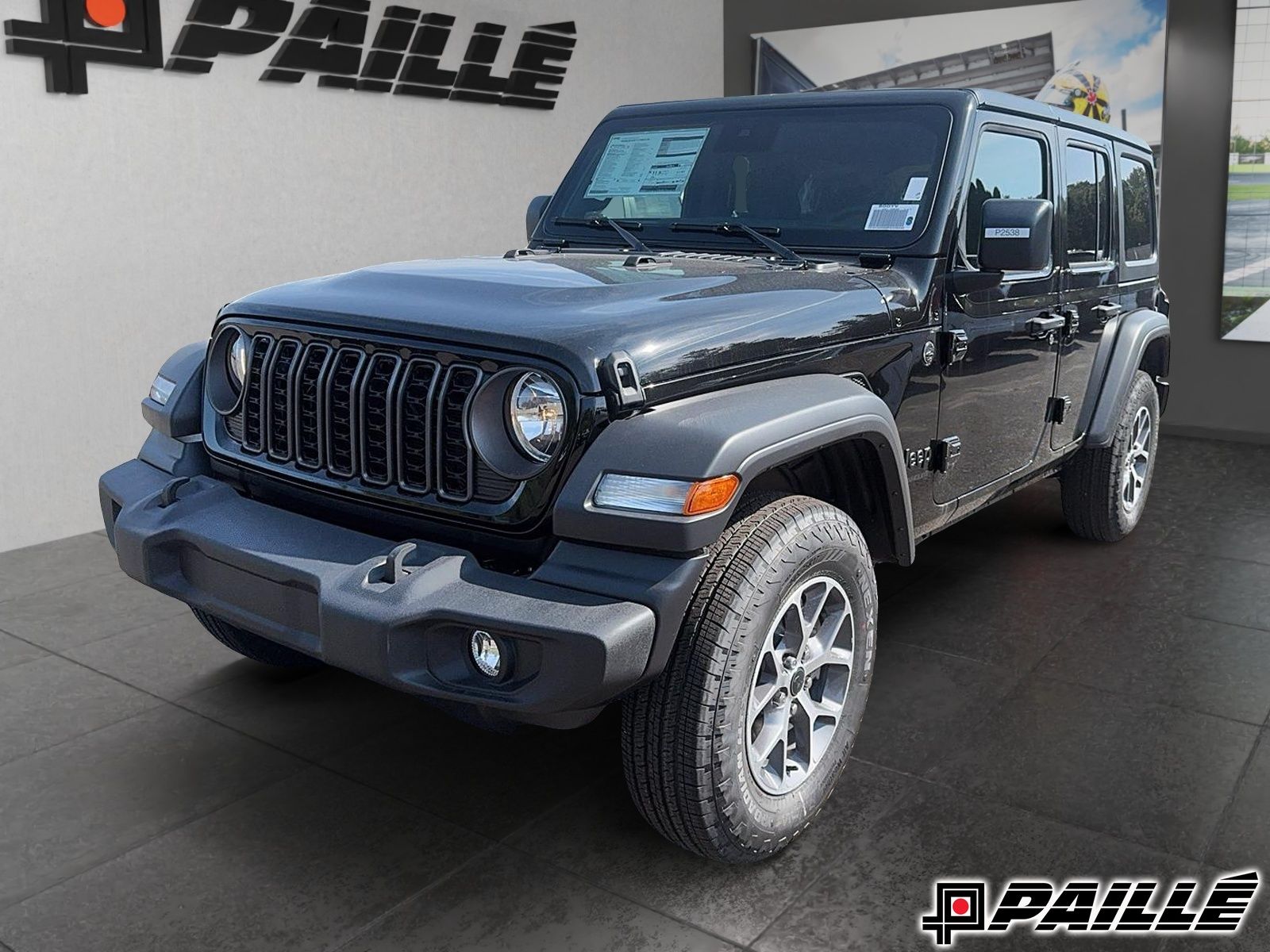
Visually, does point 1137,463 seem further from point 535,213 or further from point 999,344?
point 535,213

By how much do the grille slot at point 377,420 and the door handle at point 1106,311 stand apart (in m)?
2.96

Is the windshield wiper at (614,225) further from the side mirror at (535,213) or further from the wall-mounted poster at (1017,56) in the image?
the wall-mounted poster at (1017,56)

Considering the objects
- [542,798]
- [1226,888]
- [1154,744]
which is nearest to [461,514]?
[542,798]

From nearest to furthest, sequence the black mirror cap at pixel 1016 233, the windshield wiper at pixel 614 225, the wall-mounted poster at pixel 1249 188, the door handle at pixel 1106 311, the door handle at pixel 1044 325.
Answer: the black mirror cap at pixel 1016 233, the windshield wiper at pixel 614 225, the door handle at pixel 1044 325, the door handle at pixel 1106 311, the wall-mounted poster at pixel 1249 188

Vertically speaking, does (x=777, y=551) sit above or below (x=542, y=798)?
above

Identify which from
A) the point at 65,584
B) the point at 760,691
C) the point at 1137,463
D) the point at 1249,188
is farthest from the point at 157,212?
the point at 1249,188

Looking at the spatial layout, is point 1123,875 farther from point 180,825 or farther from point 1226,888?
point 180,825

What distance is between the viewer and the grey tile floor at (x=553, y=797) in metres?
2.41

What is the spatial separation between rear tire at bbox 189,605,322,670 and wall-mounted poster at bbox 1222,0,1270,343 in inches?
251

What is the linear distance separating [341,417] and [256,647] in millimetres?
1206

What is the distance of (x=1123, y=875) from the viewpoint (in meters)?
2.55

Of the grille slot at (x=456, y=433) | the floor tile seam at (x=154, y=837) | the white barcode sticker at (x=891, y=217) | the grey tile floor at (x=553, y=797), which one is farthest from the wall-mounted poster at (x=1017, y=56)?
the floor tile seam at (x=154, y=837)

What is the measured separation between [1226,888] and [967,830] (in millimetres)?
540

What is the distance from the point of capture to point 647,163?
3826mm
